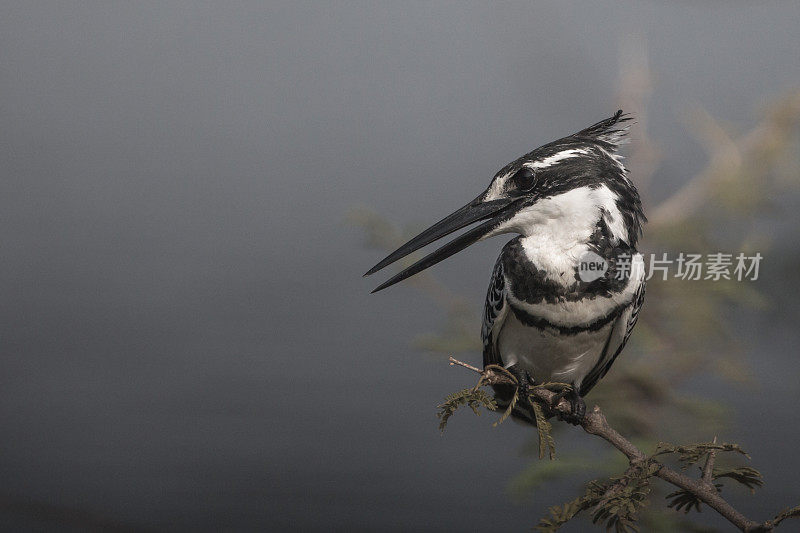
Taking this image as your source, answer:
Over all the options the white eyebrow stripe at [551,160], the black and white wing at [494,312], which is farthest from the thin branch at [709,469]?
the white eyebrow stripe at [551,160]

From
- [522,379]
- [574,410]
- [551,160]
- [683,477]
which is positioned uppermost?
[551,160]

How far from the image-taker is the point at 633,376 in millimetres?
3199

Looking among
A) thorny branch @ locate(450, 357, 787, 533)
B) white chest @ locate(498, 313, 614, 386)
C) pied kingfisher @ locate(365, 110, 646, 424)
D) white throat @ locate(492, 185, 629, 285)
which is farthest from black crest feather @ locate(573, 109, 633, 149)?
thorny branch @ locate(450, 357, 787, 533)

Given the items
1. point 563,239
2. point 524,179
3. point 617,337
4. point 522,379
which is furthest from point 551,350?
point 524,179

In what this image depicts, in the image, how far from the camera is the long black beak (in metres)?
2.21

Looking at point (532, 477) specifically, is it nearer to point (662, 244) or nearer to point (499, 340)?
point (499, 340)

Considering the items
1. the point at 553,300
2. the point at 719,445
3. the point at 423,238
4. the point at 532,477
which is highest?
the point at 423,238

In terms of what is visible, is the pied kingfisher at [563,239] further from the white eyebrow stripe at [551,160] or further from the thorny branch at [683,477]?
the thorny branch at [683,477]

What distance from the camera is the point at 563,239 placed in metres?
2.14

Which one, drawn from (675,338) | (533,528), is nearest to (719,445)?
(533,528)

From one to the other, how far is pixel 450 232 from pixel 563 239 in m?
0.32

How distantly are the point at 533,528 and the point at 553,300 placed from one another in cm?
71

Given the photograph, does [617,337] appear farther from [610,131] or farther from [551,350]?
[610,131]

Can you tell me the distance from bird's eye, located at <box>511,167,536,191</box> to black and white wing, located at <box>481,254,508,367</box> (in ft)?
0.82
